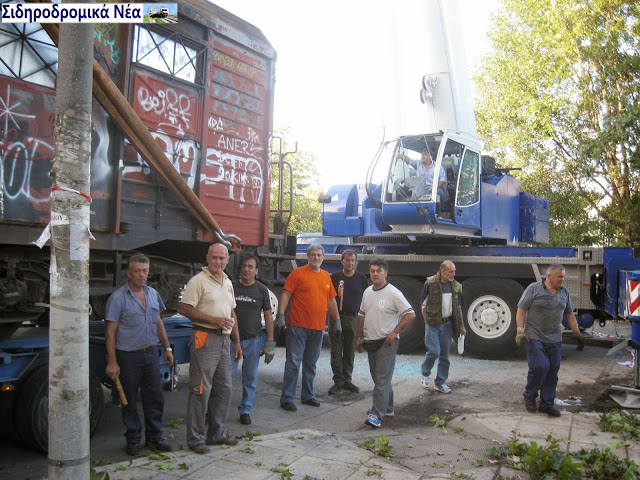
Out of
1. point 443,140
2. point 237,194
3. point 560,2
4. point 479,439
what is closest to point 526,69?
point 560,2

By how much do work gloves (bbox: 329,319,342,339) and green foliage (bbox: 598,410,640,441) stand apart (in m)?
3.07

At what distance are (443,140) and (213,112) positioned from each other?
185 inches

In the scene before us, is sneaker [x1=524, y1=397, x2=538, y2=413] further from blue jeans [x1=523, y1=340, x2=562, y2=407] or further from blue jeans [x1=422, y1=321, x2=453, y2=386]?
blue jeans [x1=422, y1=321, x2=453, y2=386]

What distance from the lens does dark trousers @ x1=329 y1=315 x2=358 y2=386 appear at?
8.23 m

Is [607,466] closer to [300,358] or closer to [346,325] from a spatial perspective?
[300,358]

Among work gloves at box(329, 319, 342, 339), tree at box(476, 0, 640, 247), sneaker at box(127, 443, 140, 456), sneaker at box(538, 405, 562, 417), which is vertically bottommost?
sneaker at box(127, 443, 140, 456)

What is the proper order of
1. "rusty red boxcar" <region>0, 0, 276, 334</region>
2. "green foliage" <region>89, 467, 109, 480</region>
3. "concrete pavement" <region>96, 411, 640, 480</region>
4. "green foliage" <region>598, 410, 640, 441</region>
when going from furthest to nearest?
"green foliage" <region>598, 410, 640, 441</region> < "rusty red boxcar" <region>0, 0, 276, 334</region> < "concrete pavement" <region>96, 411, 640, 480</region> < "green foliage" <region>89, 467, 109, 480</region>

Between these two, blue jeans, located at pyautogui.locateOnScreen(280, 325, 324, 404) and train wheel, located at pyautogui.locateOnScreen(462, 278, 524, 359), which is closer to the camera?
blue jeans, located at pyautogui.locateOnScreen(280, 325, 324, 404)

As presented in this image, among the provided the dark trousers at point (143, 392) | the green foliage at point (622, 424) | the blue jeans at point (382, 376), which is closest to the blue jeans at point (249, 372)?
the dark trousers at point (143, 392)

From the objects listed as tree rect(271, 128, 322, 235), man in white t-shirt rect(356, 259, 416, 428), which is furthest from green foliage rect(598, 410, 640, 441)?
tree rect(271, 128, 322, 235)

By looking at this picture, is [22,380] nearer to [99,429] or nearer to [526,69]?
[99,429]

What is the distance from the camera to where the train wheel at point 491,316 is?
10844 millimetres

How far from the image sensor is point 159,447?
536 cm

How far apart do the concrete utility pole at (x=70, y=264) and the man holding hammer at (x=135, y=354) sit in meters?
1.81
